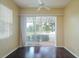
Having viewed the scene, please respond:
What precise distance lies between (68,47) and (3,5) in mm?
2836

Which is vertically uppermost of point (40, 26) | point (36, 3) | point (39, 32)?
point (36, 3)

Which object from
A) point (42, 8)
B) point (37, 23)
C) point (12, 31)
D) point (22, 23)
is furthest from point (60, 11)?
point (12, 31)

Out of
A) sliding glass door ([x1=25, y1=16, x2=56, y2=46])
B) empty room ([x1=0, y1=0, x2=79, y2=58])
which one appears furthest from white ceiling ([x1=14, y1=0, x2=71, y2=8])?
sliding glass door ([x1=25, y1=16, x2=56, y2=46])

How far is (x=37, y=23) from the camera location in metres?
4.29

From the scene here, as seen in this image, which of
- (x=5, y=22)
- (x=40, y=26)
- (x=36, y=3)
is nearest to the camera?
(x=5, y=22)

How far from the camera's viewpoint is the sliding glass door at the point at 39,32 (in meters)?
4.17

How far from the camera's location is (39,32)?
430 cm

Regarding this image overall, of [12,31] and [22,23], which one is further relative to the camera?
[22,23]

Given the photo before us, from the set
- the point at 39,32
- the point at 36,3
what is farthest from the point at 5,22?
the point at 39,32

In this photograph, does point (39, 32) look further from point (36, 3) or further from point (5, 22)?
point (5, 22)

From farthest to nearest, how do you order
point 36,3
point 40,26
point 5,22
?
point 40,26 < point 36,3 < point 5,22

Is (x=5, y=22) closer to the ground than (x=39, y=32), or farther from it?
farther from it

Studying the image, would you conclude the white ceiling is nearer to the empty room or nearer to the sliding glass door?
the empty room

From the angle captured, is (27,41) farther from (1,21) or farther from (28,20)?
(1,21)
